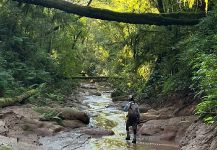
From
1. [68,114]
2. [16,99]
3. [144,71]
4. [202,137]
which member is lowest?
[68,114]

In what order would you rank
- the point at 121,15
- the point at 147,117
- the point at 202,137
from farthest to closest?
the point at 147,117 < the point at 121,15 < the point at 202,137

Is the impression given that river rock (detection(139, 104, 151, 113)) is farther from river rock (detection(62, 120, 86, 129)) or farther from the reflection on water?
river rock (detection(62, 120, 86, 129))

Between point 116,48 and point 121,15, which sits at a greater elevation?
point 121,15

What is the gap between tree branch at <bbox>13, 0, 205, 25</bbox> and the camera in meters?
15.0

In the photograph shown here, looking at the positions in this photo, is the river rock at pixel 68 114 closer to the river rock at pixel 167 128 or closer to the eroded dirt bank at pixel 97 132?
the eroded dirt bank at pixel 97 132

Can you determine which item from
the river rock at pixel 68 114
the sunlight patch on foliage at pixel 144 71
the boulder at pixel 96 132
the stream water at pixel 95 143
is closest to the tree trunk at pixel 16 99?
the river rock at pixel 68 114

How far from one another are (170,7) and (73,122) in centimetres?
922

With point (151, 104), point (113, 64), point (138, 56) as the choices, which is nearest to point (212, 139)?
point (151, 104)

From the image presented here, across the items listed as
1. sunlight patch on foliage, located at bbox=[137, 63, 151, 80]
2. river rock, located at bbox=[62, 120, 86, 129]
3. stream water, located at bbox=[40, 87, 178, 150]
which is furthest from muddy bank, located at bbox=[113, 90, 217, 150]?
sunlight patch on foliage, located at bbox=[137, 63, 151, 80]

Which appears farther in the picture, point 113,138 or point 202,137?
point 113,138

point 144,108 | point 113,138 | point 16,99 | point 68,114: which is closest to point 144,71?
point 144,108

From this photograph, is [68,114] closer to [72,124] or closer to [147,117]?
[72,124]

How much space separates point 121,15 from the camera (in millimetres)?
15477

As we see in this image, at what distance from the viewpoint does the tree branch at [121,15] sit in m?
15.0
